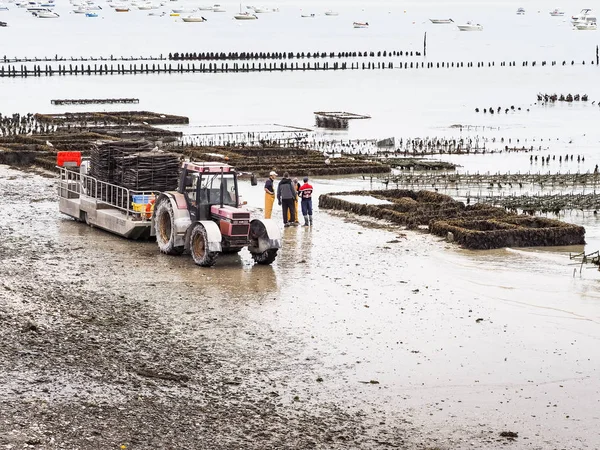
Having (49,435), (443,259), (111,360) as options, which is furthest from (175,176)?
(49,435)

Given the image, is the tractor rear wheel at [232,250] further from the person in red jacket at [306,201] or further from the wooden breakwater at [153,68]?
the wooden breakwater at [153,68]

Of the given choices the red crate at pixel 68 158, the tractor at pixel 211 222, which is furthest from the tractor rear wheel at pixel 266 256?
the red crate at pixel 68 158

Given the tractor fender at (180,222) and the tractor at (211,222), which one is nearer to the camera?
the tractor at (211,222)

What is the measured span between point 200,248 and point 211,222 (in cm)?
60

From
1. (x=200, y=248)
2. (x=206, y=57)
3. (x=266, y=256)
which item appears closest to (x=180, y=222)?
(x=200, y=248)

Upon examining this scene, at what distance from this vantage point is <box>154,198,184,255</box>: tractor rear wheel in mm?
24062

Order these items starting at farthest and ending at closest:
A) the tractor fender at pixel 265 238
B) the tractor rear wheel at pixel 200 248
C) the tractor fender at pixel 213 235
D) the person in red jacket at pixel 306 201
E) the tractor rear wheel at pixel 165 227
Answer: the person in red jacket at pixel 306 201
the tractor rear wheel at pixel 165 227
the tractor fender at pixel 265 238
the tractor rear wheel at pixel 200 248
the tractor fender at pixel 213 235

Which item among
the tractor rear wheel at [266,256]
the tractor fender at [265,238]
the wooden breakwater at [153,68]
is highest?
the wooden breakwater at [153,68]

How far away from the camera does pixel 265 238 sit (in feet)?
75.8

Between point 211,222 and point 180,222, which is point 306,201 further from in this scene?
point 211,222

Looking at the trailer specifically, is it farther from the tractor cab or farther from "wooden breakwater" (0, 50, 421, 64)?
"wooden breakwater" (0, 50, 421, 64)

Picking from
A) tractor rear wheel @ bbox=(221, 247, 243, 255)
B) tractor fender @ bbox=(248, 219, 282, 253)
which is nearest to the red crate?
tractor rear wheel @ bbox=(221, 247, 243, 255)

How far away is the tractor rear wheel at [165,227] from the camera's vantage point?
24.1 m

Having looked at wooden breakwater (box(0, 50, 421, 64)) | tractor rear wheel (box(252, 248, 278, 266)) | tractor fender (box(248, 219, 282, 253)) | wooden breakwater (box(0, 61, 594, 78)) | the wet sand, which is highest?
wooden breakwater (box(0, 50, 421, 64))
